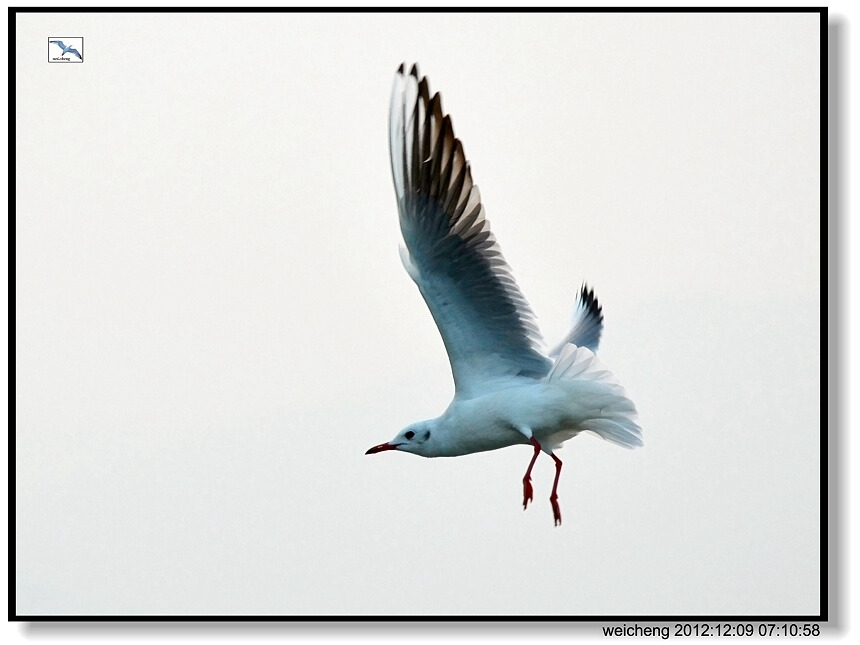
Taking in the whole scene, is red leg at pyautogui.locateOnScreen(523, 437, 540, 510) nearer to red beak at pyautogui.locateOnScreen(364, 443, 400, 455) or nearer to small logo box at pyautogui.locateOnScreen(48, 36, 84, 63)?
red beak at pyautogui.locateOnScreen(364, 443, 400, 455)

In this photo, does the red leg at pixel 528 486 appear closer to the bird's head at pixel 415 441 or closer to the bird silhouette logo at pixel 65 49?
the bird's head at pixel 415 441

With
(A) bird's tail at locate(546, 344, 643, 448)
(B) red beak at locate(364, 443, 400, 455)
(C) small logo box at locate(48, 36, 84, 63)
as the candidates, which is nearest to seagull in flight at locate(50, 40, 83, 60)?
(C) small logo box at locate(48, 36, 84, 63)

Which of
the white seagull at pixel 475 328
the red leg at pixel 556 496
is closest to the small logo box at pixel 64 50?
the white seagull at pixel 475 328

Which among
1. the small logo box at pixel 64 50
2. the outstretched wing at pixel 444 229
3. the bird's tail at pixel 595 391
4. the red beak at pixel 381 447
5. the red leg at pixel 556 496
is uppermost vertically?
the small logo box at pixel 64 50

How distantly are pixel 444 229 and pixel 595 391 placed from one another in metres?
0.60

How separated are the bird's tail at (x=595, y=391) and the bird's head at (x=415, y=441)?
457mm

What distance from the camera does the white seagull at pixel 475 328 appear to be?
314 cm

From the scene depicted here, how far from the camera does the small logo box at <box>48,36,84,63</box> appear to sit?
3.63 metres

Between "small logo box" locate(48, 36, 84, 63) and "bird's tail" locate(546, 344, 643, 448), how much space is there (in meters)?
1.76

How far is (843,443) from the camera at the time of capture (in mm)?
3473

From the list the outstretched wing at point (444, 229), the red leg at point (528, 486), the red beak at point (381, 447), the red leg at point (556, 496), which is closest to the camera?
the outstretched wing at point (444, 229)

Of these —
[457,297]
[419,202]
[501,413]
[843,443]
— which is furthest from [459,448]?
[843,443]

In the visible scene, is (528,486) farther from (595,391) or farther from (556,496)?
(595,391)

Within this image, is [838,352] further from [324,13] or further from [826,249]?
[324,13]
